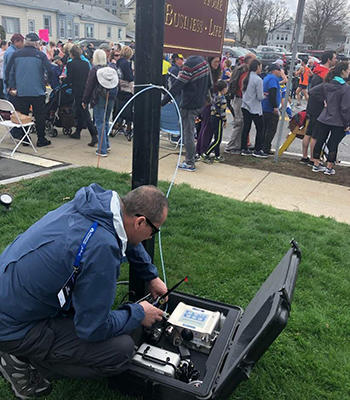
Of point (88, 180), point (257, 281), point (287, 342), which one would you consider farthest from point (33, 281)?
point (88, 180)

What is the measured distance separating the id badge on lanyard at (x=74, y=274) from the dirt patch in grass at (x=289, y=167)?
5.56 metres

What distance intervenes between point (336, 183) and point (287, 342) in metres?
4.31

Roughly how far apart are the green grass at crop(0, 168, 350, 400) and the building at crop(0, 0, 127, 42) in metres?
40.1

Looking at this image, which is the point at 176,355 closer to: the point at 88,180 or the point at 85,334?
the point at 85,334

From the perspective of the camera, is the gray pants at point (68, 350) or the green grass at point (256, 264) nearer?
the gray pants at point (68, 350)

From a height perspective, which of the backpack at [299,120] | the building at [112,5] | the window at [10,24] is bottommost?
the backpack at [299,120]

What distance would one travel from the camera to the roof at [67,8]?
41031 mm

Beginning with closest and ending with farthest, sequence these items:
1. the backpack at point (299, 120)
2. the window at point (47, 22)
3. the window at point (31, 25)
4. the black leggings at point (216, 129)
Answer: the black leggings at point (216, 129)
the backpack at point (299, 120)
the window at point (31, 25)
the window at point (47, 22)

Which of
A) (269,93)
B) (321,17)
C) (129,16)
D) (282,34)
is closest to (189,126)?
(269,93)

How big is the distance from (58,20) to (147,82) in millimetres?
49458

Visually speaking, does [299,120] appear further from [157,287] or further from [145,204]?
[145,204]

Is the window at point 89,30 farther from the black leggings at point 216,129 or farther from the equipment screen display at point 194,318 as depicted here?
the equipment screen display at point 194,318

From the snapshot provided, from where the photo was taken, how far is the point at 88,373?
2.21 meters

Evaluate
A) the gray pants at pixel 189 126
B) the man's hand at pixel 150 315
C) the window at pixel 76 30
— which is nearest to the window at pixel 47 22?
the window at pixel 76 30
